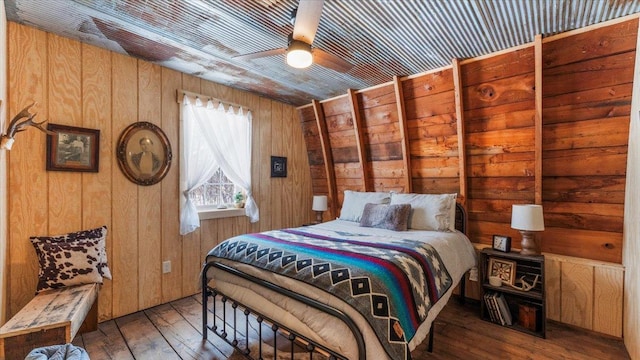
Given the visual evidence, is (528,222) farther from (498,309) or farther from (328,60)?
(328,60)

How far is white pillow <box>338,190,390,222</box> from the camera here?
3.37 meters

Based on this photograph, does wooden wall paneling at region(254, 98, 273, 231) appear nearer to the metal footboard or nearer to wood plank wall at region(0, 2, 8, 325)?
the metal footboard

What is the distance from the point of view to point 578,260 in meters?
2.53

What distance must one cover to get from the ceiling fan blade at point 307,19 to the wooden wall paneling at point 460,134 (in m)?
1.68

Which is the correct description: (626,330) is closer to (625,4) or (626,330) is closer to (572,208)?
(572,208)

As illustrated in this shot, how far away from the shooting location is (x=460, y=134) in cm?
295

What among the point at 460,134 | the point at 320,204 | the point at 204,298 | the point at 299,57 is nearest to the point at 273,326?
the point at 204,298

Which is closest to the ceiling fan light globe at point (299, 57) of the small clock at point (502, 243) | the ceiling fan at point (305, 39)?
the ceiling fan at point (305, 39)

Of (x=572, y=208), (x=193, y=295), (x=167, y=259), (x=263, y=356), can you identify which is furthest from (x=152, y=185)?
(x=572, y=208)

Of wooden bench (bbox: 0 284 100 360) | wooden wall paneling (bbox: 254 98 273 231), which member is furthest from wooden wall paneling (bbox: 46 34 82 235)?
wooden wall paneling (bbox: 254 98 273 231)

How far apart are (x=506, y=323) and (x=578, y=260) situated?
0.85m

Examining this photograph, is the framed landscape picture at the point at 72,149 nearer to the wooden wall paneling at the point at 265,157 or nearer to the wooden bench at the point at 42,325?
the wooden bench at the point at 42,325

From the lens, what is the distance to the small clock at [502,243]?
8.94 ft

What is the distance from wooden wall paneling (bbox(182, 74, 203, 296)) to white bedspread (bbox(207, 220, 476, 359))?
112 centimetres
